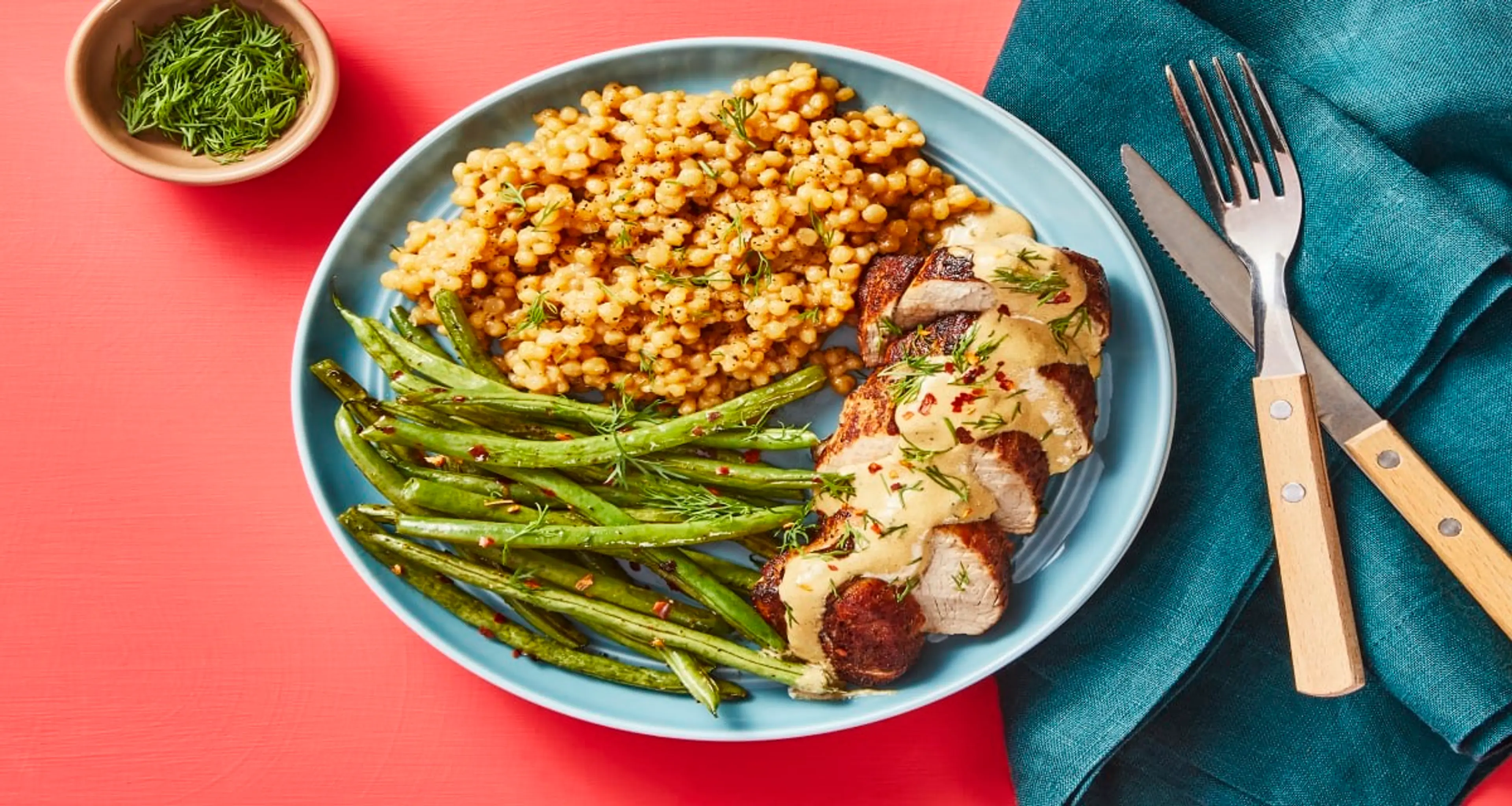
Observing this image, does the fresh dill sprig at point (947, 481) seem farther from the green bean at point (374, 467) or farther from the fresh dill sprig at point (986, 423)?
the green bean at point (374, 467)

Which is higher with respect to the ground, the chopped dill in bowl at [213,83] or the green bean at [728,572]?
the chopped dill in bowl at [213,83]

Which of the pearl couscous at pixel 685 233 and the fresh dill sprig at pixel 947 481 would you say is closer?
the fresh dill sprig at pixel 947 481

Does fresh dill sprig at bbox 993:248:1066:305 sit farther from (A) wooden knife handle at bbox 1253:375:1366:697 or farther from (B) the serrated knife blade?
(A) wooden knife handle at bbox 1253:375:1366:697

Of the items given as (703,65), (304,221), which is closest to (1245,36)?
(703,65)

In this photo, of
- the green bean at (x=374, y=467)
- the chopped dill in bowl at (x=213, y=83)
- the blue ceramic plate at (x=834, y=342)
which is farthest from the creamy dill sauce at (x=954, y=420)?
the chopped dill in bowl at (x=213, y=83)

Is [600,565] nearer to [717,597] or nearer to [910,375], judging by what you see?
[717,597]

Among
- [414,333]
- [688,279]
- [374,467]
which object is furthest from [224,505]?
[688,279]
